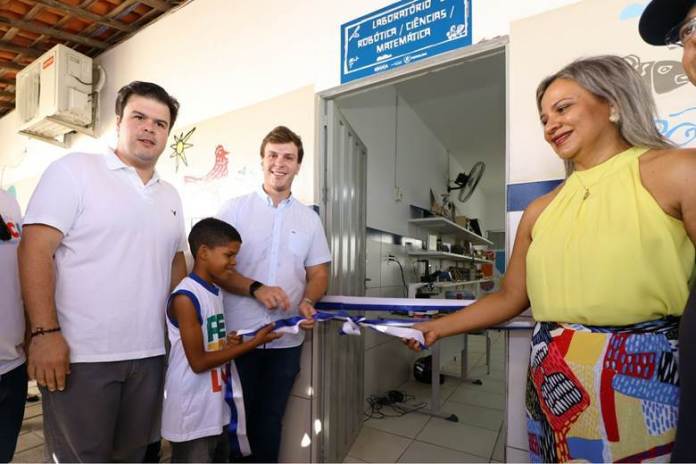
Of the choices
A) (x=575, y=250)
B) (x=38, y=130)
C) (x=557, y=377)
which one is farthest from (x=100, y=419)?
(x=38, y=130)

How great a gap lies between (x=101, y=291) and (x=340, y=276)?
1527 millimetres

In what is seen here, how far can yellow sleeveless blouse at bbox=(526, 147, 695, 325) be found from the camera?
88 centimetres

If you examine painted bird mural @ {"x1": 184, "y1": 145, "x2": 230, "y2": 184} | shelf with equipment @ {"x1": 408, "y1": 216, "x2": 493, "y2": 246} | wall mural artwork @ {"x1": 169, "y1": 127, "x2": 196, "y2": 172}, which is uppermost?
wall mural artwork @ {"x1": 169, "y1": 127, "x2": 196, "y2": 172}

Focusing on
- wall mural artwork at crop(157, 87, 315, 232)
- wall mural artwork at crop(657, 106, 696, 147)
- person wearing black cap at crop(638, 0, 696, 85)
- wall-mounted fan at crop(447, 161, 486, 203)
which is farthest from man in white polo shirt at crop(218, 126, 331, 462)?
wall-mounted fan at crop(447, 161, 486, 203)

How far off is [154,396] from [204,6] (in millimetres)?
2997

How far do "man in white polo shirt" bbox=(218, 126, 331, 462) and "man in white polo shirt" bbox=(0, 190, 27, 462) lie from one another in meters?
0.81

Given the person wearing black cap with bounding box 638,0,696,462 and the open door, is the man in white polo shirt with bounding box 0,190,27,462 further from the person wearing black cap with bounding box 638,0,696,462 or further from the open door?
the person wearing black cap with bounding box 638,0,696,462

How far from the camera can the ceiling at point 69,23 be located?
11.0 feet

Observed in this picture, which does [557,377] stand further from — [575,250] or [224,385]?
[224,385]

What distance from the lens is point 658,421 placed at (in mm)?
860

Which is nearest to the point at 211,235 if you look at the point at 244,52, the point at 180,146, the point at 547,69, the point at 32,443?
the point at 547,69

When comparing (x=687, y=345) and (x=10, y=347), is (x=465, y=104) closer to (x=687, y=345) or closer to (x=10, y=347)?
(x=687, y=345)

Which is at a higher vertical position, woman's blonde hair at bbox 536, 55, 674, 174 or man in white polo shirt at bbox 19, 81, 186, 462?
woman's blonde hair at bbox 536, 55, 674, 174

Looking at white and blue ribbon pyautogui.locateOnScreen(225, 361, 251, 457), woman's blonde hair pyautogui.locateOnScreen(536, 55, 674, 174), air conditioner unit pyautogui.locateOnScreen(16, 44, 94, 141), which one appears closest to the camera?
woman's blonde hair pyautogui.locateOnScreen(536, 55, 674, 174)
